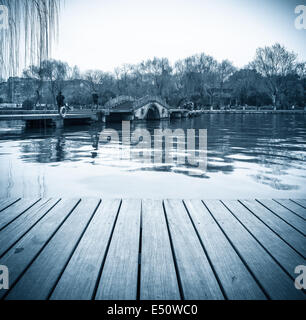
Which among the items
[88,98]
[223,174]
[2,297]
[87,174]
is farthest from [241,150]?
[88,98]

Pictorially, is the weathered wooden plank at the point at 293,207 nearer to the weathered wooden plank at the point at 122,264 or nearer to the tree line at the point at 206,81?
the weathered wooden plank at the point at 122,264

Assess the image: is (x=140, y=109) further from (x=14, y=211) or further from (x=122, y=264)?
(x=122, y=264)

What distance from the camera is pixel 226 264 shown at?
2.18 metres

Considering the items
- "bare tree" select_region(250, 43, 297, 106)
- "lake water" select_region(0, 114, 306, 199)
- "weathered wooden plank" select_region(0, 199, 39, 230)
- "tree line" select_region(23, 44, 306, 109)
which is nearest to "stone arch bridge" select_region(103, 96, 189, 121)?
"tree line" select_region(23, 44, 306, 109)

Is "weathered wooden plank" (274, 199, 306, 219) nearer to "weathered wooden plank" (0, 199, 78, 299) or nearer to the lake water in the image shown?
the lake water

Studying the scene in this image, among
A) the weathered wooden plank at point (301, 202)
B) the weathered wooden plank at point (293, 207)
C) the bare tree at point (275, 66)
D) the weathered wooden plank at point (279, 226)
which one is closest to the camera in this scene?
the weathered wooden plank at point (279, 226)

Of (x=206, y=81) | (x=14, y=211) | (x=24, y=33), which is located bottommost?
(x=14, y=211)

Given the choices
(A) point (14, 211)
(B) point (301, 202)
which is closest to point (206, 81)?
(B) point (301, 202)

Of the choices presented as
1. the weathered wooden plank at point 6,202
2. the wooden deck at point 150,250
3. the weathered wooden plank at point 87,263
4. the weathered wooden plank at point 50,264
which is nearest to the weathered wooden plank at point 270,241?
the wooden deck at point 150,250

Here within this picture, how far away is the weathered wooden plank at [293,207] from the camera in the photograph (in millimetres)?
3389

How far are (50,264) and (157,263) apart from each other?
797 mm

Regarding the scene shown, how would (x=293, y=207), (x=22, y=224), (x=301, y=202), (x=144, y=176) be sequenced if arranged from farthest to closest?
(x=144, y=176)
(x=301, y=202)
(x=293, y=207)
(x=22, y=224)

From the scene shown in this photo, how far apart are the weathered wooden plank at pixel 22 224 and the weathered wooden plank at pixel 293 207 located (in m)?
2.93
